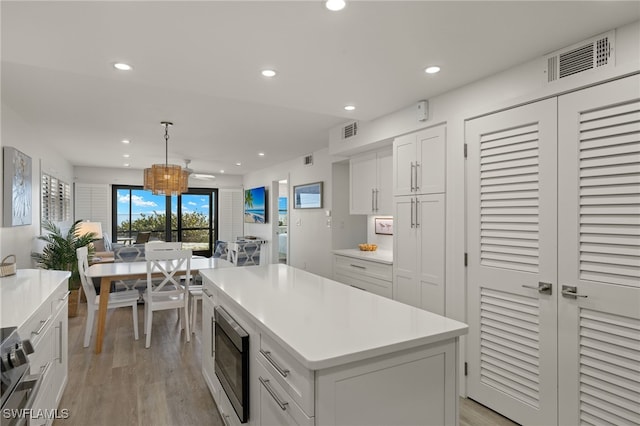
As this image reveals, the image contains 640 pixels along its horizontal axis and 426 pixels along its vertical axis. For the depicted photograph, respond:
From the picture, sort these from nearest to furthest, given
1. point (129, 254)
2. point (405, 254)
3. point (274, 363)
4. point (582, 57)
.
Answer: point (274, 363)
point (582, 57)
point (405, 254)
point (129, 254)

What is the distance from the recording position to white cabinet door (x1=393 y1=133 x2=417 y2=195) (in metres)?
3.16

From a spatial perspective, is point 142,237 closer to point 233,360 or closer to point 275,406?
point 233,360

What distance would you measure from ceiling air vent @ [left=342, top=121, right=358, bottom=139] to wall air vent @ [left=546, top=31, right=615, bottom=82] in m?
2.09

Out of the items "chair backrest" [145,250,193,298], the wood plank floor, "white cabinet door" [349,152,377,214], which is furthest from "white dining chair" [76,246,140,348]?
"white cabinet door" [349,152,377,214]

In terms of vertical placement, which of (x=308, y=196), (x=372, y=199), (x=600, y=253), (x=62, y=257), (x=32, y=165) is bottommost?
(x=62, y=257)

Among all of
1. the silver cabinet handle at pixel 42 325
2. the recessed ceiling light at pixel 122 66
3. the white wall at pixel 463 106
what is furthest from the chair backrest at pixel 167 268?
the white wall at pixel 463 106

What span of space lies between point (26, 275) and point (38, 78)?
5.03ft

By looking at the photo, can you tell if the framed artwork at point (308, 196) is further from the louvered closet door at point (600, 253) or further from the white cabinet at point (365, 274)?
the louvered closet door at point (600, 253)

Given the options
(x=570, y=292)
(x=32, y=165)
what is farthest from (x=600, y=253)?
(x=32, y=165)

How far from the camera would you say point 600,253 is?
75.5 inches

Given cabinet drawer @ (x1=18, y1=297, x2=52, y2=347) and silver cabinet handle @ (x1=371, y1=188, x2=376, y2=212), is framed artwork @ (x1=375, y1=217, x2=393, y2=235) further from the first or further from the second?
cabinet drawer @ (x1=18, y1=297, x2=52, y2=347)

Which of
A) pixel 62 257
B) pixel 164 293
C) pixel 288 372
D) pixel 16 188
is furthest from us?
pixel 62 257

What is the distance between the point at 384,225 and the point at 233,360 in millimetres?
3097

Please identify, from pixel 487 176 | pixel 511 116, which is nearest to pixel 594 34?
pixel 511 116
